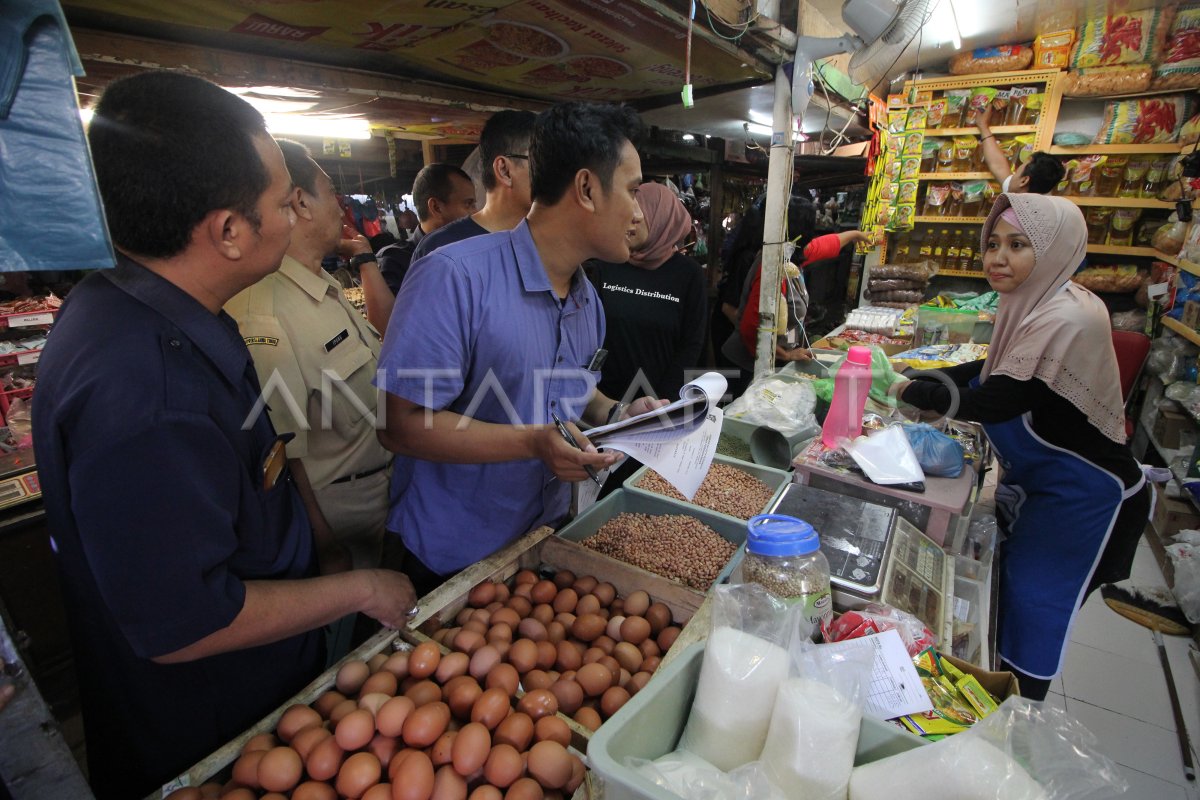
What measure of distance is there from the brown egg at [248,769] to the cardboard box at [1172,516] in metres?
5.01

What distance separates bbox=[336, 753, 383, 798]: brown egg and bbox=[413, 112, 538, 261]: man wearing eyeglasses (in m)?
2.00

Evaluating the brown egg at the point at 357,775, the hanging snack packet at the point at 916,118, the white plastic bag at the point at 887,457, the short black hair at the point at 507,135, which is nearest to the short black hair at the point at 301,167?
the short black hair at the point at 507,135

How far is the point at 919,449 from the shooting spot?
174cm

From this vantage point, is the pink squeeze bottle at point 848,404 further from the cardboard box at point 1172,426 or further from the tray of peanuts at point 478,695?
the cardboard box at point 1172,426

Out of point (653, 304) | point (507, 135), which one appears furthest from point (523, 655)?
point (507, 135)

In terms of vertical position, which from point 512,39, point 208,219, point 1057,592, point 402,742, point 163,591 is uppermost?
point 512,39

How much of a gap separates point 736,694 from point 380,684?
0.73 metres

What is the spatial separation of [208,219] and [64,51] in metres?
0.38

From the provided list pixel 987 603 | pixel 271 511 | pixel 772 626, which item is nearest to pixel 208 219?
pixel 271 511

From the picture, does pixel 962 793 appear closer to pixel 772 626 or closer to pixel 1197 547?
pixel 772 626

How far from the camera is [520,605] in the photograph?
4.75ft

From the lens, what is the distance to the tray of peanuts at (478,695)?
0.96 metres

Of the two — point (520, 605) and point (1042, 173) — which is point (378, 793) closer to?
point (520, 605)

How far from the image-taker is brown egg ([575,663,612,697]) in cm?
123
